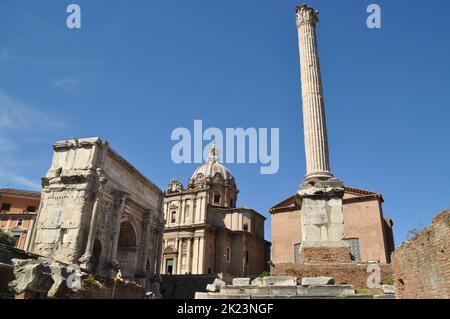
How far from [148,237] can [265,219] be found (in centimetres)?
2557

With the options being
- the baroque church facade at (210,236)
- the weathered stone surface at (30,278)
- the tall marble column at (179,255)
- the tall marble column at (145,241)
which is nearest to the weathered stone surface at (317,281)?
the weathered stone surface at (30,278)

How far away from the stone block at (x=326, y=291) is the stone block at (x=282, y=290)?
138mm

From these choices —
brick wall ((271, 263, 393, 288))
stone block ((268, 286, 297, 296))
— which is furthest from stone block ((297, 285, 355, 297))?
brick wall ((271, 263, 393, 288))

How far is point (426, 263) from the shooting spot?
7.91 metres

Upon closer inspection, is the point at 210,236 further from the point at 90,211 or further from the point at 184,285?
the point at 90,211

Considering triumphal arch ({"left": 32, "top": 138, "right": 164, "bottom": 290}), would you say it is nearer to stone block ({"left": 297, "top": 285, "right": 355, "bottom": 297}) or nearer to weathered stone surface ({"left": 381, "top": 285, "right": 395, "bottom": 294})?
stone block ({"left": 297, "top": 285, "right": 355, "bottom": 297})

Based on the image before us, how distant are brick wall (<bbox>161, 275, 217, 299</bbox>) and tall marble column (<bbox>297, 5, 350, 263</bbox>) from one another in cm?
2853

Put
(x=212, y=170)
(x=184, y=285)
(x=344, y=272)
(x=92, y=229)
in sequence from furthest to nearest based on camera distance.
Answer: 1. (x=212, y=170)
2. (x=184, y=285)
3. (x=92, y=229)
4. (x=344, y=272)

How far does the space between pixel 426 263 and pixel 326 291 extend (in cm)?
236

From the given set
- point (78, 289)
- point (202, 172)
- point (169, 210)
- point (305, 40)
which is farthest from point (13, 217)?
point (305, 40)

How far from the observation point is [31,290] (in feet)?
33.3

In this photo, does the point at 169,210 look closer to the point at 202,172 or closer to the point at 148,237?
the point at 202,172

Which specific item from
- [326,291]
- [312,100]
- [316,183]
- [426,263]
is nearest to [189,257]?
[312,100]

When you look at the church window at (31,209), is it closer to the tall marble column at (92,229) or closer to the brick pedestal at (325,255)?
the tall marble column at (92,229)
